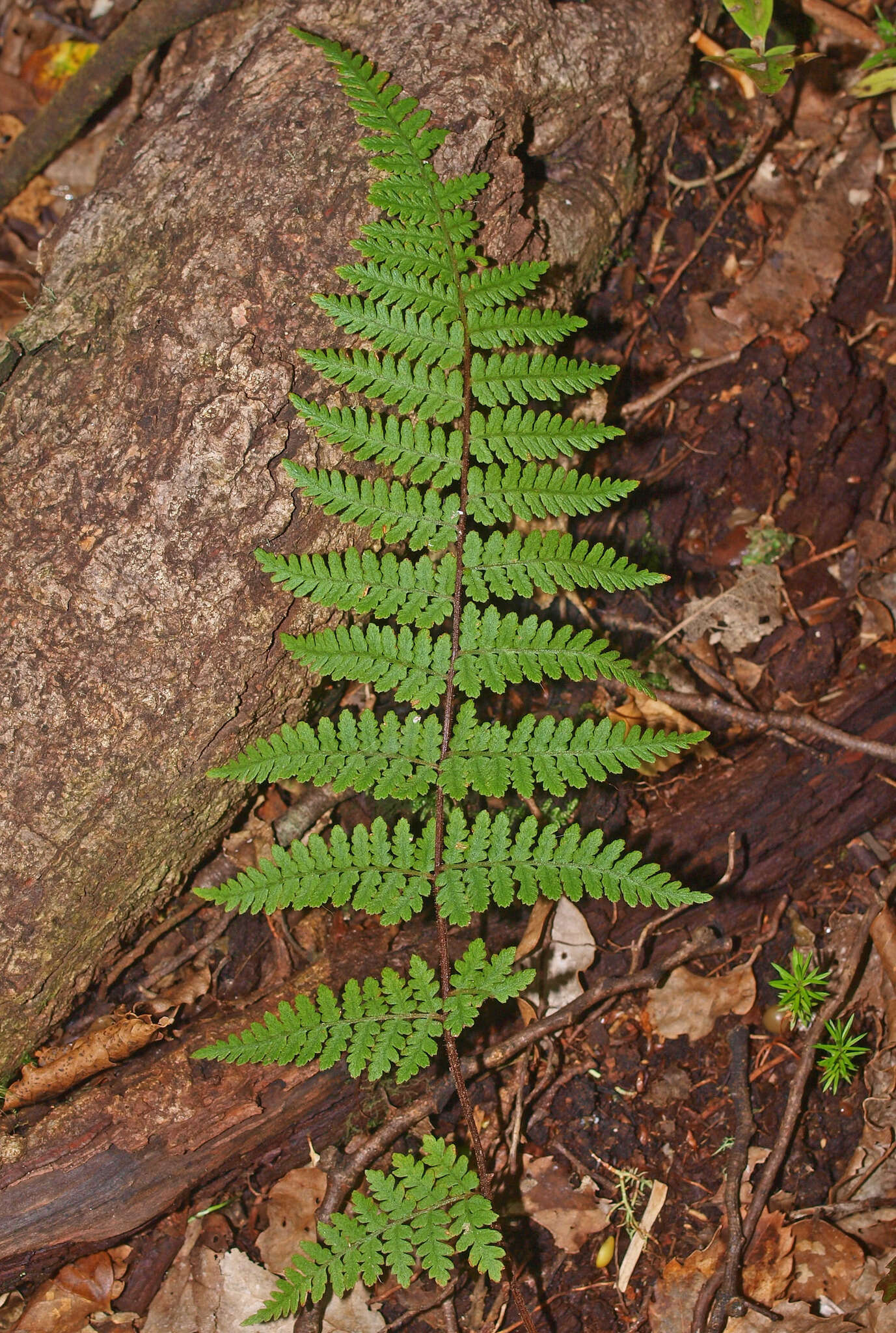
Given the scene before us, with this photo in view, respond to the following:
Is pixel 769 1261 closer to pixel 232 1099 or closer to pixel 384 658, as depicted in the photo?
pixel 232 1099

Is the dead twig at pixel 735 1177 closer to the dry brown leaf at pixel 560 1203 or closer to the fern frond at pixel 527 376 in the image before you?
the dry brown leaf at pixel 560 1203

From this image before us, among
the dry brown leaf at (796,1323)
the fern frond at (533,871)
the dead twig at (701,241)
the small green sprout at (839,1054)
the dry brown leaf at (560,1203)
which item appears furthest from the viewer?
the dead twig at (701,241)

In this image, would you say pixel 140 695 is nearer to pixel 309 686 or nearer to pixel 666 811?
pixel 309 686

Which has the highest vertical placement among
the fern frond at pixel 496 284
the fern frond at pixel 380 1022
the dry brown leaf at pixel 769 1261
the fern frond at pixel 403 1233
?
the fern frond at pixel 496 284

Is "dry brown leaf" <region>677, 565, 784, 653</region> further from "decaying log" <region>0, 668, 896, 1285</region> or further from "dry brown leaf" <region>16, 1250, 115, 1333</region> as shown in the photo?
"dry brown leaf" <region>16, 1250, 115, 1333</region>

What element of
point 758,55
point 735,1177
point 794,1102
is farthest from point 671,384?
point 735,1177

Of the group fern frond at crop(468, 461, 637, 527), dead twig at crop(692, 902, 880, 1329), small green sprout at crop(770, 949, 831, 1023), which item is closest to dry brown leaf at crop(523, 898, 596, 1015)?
small green sprout at crop(770, 949, 831, 1023)

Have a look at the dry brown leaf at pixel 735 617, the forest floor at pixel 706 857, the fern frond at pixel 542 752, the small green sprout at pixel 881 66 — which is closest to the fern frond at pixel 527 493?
the fern frond at pixel 542 752
